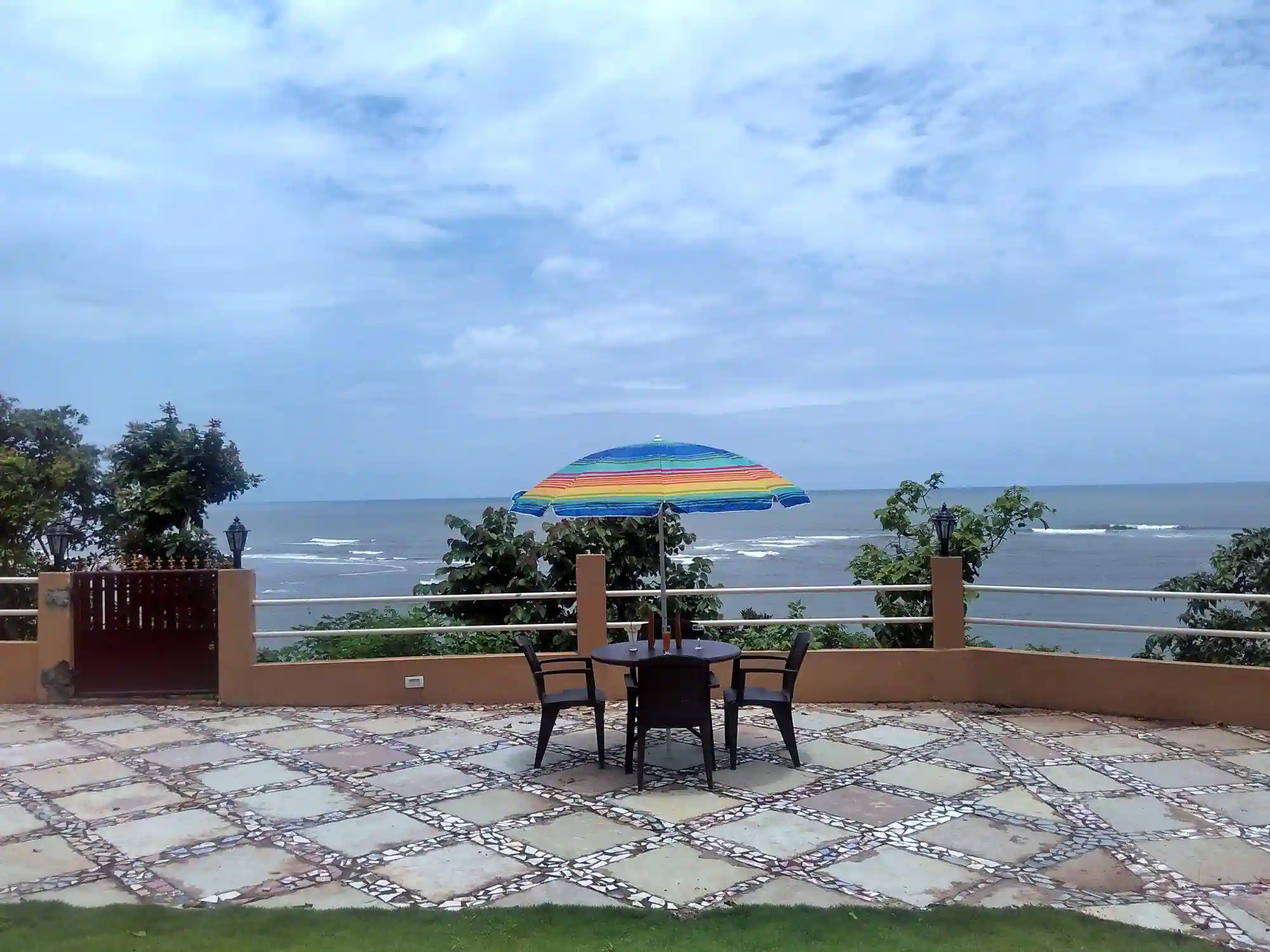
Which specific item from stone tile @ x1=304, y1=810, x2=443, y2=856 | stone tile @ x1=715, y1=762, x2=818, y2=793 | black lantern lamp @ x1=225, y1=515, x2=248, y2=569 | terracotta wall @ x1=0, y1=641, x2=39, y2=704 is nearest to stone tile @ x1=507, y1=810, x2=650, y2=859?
stone tile @ x1=304, y1=810, x2=443, y2=856

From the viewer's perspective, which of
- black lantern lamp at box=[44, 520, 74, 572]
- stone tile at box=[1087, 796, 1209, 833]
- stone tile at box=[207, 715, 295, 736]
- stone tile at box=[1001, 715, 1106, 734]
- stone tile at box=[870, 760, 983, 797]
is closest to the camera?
stone tile at box=[1087, 796, 1209, 833]

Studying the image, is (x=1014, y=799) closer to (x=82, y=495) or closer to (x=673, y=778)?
(x=673, y=778)

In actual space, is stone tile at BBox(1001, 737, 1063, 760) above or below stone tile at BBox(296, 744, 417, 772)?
below

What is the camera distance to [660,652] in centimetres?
598

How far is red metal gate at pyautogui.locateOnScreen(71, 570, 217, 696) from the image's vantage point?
7930mm

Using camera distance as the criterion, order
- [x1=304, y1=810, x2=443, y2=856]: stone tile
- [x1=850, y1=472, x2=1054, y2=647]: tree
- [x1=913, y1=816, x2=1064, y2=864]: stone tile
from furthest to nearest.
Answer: [x1=850, y1=472, x2=1054, y2=647]: tree
[x1=304, y1=810, x2=443, y2=856]: stone tile
[x1=913, y1=816, x2=1064, y2=864]: stone tile

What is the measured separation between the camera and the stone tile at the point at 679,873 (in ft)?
12.8

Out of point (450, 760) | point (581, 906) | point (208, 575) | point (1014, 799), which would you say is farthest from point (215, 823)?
point (1014, 799)

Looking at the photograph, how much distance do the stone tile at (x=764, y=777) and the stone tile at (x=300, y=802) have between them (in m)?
2.02

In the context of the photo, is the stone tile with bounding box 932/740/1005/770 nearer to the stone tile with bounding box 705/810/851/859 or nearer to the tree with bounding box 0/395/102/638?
the stone tile with bounding box 705/810/851/859

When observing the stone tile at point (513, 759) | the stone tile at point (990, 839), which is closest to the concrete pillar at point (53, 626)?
the stone tile at point (513, 759)

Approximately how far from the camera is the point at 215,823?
486 cm

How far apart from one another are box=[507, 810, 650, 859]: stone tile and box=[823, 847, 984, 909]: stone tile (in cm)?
97

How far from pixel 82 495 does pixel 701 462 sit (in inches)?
Result: 393
